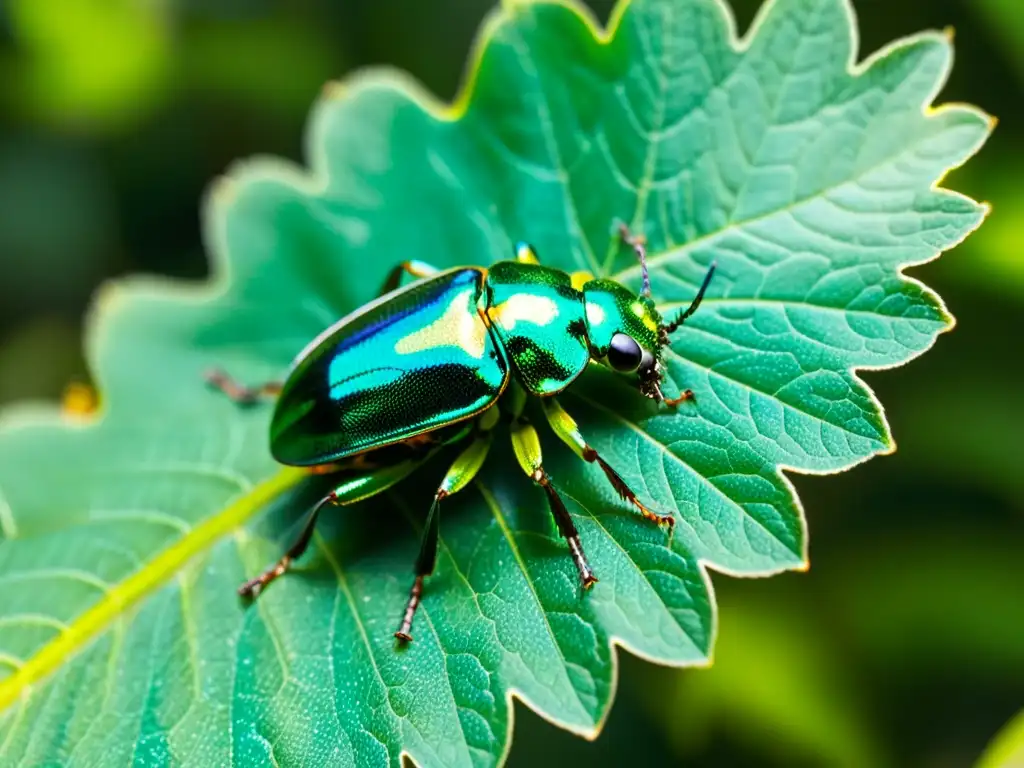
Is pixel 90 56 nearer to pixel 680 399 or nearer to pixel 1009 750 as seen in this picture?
pixel 680 399

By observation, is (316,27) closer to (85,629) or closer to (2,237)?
(2,237)

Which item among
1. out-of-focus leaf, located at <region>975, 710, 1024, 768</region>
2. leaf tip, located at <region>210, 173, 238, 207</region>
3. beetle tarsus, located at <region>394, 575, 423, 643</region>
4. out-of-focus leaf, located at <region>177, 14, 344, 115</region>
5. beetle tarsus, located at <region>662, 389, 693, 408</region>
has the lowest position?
out-of-focus leaf, located at <region>975, 710, 1024, 768</region>

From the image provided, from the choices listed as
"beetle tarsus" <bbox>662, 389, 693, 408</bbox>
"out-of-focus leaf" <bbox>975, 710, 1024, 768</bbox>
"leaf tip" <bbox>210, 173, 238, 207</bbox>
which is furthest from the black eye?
"leaf tip" <bbox>210, 173, 238, 207</bbox>

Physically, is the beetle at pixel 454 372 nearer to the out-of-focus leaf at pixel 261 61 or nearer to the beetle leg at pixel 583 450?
the beetle leg at pixel 583 450

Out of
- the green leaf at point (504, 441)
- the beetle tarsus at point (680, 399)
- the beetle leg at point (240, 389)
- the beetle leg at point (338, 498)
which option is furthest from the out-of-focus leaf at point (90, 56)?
Result: the beetle tarsus at point (680, 399)

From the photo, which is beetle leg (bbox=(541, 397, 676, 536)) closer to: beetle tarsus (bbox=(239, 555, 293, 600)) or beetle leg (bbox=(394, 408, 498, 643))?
beetle leg (bbox=(394, 408, 498, 643))

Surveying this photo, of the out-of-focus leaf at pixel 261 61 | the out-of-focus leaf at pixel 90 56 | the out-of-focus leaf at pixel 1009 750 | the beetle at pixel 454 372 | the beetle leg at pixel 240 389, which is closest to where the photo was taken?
the out-of-focus leaf at pixel 1009 750

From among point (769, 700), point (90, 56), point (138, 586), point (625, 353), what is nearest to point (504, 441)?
point (625, 353)
